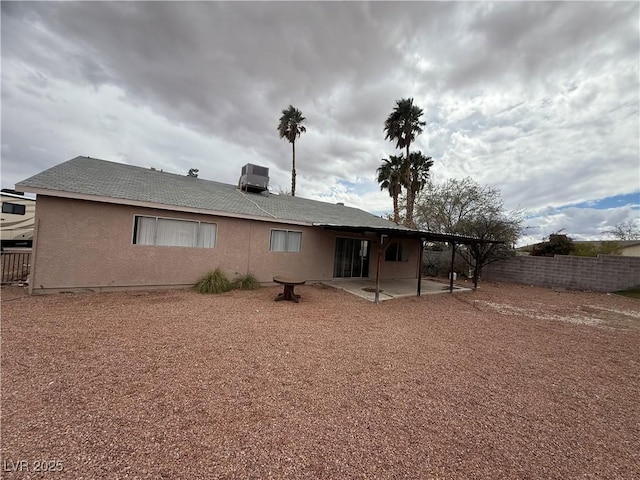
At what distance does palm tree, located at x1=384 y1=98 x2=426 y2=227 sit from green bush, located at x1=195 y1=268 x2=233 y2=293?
14831 mm

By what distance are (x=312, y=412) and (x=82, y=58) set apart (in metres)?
12.7

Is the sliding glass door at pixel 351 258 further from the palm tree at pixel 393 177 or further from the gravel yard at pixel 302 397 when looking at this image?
the palm tree at pixel 393 177

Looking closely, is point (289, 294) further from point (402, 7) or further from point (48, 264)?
point (402, 7)

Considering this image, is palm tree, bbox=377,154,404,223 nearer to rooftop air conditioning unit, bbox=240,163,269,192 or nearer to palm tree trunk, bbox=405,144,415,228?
palm tree trunk, bbox=405,144,415,228

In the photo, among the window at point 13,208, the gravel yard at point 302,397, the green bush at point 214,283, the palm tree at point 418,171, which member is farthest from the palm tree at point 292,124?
the gravel yard at point 302,397

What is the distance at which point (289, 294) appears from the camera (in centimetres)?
758

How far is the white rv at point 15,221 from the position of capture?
9.98 metres

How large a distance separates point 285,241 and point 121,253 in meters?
5.26

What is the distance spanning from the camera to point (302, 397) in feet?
9.54

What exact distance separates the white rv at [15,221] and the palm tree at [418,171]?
21.2 m

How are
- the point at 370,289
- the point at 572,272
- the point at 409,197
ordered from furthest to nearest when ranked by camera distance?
the point at 409,197 < the point at 572,272 < the point at 370,289

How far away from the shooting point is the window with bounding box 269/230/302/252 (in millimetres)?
9984

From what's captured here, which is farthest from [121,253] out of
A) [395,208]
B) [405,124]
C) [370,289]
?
[405,124]

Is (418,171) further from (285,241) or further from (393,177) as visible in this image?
(285,241)
